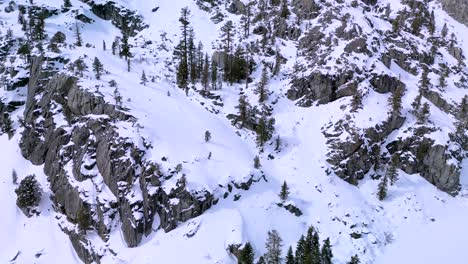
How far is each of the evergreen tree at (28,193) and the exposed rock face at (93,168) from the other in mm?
2318

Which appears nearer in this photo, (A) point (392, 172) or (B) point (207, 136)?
(A) point (392, 172)

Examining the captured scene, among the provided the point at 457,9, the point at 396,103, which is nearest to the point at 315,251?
the point at 396,103

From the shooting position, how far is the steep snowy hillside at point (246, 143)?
44062 mm

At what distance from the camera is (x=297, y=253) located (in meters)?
39.7

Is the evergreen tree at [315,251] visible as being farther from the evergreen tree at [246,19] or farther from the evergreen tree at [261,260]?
the evergreen tree at [246,19]

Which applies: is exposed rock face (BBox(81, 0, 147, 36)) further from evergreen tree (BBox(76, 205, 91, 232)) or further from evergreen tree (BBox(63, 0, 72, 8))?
evergreen tree (BBox(76, 205, 91, 232))

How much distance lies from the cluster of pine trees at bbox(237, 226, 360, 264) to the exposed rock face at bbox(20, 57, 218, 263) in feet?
29.7

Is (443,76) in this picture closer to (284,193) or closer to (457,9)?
(457,9)

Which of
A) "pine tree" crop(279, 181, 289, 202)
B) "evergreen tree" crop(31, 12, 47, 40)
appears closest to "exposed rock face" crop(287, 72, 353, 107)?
"pine tree" crop(279, 181, 289, 202)

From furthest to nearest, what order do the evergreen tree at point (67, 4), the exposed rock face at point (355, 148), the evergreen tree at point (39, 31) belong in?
the evergreen tree at point (67, 4) < the evergreen tree at point (39, 31) < the exposed rock face at point (355, 148)

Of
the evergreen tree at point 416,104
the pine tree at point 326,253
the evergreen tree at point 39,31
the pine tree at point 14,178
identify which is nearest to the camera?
the pine tree at point 326,253

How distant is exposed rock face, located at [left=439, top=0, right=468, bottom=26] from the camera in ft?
285

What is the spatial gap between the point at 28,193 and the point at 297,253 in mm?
39060

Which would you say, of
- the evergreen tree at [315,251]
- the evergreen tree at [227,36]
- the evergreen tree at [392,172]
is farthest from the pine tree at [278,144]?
the evergreen tree at [227,36]
